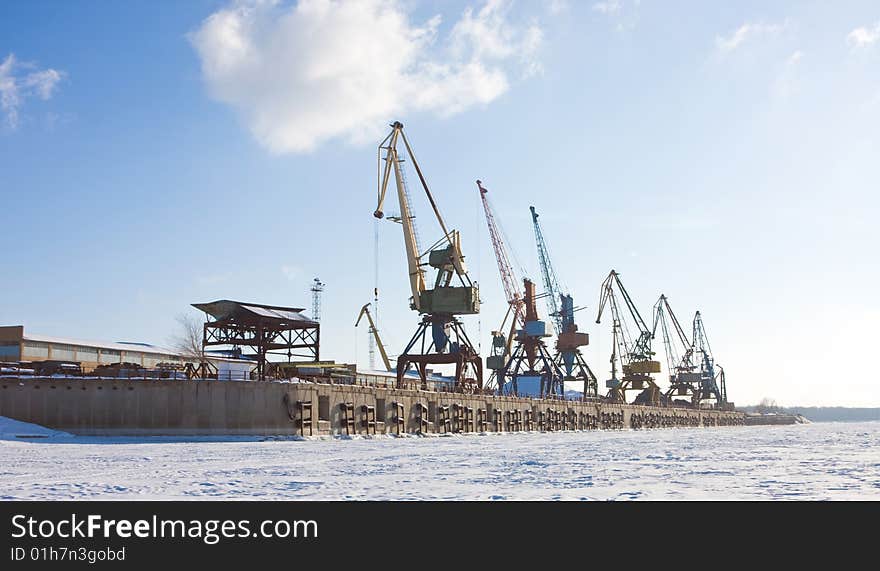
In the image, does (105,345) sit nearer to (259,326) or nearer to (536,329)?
(259,326)

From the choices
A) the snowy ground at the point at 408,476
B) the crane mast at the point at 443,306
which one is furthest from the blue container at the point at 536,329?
the snowy ground at the point at 408,476

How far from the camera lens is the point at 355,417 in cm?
6359

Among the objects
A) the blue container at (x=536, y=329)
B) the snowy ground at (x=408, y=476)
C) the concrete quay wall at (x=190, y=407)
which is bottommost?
the snowy ground at (x=408, y=476)

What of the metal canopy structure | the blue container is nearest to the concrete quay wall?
the metal canopy structure

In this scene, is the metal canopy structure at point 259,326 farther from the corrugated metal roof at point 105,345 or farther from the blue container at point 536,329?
the blue container at point 536,329

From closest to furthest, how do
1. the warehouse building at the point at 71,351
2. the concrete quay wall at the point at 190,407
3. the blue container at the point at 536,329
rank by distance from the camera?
the concrete quay wall at the point at 190,407
the warehouse building at the point at 71,351
the blue container at the point at 536,329

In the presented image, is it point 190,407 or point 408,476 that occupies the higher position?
point 190,407

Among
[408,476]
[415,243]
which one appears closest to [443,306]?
[415,243]

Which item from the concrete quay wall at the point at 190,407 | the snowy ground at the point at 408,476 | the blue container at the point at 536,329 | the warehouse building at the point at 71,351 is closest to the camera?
the snowy ground at the point at 408,476

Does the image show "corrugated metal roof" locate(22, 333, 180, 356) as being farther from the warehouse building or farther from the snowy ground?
the snowy ground

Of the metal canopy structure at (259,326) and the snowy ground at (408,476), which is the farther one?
the metal canopy structure at (259,326)
